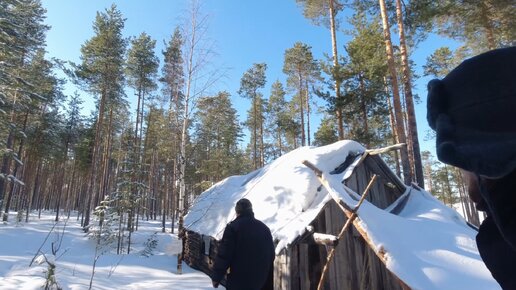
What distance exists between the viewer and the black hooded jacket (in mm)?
4543

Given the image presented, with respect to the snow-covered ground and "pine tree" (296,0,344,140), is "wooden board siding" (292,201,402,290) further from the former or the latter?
"pine tree" (296,0,344,140)

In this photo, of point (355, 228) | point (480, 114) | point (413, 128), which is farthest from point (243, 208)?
point (413, 128)

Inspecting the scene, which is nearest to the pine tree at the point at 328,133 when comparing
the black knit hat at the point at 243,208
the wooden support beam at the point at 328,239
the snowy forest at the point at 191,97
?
the snowy forest at the point at 191,97

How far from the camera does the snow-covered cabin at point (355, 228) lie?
15.0 ft

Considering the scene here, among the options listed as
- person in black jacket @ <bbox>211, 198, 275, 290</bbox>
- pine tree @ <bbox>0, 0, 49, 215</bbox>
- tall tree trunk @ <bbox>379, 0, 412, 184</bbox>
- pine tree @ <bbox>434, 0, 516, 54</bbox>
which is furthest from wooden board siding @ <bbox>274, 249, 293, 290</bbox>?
pine tree @ <bbox>0, 0, 49, 215</bbox>

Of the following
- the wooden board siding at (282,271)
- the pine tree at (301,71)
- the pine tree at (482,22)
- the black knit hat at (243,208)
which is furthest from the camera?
the pine tree at (301,71)

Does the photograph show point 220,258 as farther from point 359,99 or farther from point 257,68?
point 257,68

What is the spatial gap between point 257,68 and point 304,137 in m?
10.8

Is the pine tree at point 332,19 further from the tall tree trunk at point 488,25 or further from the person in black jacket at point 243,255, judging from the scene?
the person in black jacket at point 243,255

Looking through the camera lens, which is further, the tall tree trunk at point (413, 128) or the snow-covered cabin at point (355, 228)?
the tall tree trunk at point (413, 128)

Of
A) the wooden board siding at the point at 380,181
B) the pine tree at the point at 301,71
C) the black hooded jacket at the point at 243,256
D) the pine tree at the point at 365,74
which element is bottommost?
the black hooded jacket at the point at 243,256

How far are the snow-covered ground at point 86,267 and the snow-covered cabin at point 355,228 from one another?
6.26 feet

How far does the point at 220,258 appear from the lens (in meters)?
4.57

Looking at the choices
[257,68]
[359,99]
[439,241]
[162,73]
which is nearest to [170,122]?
[359,99]
